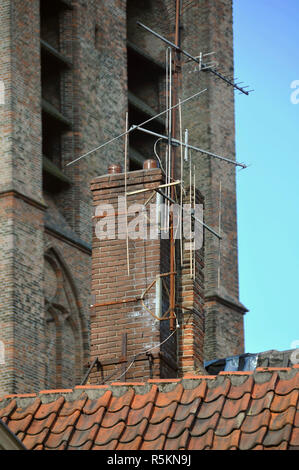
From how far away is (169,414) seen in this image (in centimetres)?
1365

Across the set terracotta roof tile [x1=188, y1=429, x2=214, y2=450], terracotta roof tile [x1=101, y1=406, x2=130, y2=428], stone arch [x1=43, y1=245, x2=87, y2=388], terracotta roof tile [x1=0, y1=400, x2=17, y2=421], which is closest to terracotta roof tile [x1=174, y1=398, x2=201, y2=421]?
terracotta roof tile [x1=188, y1=429, x2=214, y2=450]

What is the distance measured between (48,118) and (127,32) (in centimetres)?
582

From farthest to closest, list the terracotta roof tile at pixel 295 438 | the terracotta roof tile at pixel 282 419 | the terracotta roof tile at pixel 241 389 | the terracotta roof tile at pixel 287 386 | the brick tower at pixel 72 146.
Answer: the brick tower at pixel 72 146
the terracotta roof tile at pixel 241 389
the terracotta roof tile at pixel 287 386
the terracotta roof tile at pixel 282 419
the terracotta roof tile at pixel 295 438

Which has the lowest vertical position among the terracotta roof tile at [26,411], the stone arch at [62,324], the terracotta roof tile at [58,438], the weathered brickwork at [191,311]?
the terracotta roof tile at [58,438]

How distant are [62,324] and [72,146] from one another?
4123mm

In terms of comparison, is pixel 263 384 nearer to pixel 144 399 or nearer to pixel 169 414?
pixel 169 414

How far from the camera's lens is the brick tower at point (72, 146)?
92.4 feet

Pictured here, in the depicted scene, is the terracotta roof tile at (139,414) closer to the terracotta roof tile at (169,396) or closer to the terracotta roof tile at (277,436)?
the terracotta roof tile at (169,396)

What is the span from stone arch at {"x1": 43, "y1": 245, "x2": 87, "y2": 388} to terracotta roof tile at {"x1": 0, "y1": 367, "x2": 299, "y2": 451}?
15232 millimetres

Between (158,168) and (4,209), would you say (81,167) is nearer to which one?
(4,209)

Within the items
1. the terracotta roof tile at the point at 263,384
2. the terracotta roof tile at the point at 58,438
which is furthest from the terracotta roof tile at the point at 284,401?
the terracotta roof tile at the point at 58,438

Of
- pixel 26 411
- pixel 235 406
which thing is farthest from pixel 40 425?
pixel 235 406

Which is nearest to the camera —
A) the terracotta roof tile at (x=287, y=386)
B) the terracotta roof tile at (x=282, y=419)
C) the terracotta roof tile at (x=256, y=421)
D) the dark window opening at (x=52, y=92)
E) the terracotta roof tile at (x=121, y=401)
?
the terracotta roof tile at (x=282, y=419)

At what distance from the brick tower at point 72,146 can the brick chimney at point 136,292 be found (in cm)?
955
